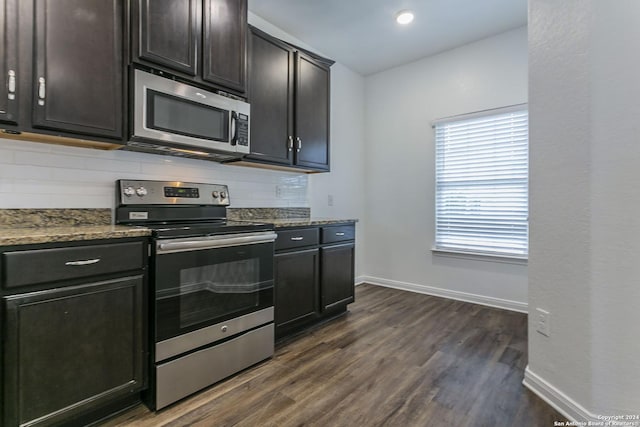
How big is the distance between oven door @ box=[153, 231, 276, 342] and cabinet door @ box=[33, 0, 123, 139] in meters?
0.77

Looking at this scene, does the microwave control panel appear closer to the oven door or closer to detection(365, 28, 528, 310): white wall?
the oven door

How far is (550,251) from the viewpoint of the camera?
5.83 feet

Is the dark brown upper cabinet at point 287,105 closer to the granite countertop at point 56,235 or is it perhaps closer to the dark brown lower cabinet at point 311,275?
the dark brown lower cabinet at point 311,275

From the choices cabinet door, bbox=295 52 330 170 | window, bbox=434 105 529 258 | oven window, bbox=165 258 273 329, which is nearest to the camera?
oven window, bbox=165 258 273 329

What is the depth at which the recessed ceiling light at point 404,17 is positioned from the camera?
292cm

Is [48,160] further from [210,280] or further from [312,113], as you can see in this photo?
[312,113]

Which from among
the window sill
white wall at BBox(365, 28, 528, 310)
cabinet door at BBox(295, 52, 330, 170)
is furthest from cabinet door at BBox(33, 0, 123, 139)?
the window sill

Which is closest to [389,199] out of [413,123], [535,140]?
[413,123]

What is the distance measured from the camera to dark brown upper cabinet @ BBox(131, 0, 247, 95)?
6.06 feet

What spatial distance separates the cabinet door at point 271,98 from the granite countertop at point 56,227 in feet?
3.79

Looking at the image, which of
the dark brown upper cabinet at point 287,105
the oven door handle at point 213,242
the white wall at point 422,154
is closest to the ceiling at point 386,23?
the white wall at point 422,154

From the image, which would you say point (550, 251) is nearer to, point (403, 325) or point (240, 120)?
point (403, 325)

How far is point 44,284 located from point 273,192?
6.60 feet

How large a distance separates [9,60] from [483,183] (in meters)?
3.78
